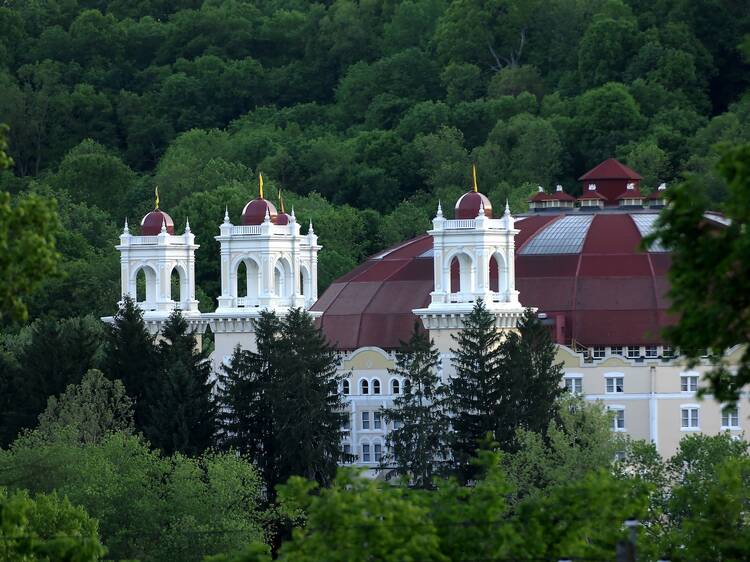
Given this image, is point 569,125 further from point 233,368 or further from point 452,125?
point 233,368

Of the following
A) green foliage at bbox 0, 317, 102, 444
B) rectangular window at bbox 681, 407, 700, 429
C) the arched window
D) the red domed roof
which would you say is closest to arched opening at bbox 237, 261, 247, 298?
the arched window

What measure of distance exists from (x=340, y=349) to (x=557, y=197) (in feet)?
60.5

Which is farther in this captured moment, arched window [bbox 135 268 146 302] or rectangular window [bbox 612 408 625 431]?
arched window [bbox 135 268 146 302]

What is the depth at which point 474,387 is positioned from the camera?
11781cm

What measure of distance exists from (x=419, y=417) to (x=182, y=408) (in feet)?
28.3

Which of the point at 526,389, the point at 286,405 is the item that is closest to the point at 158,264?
the point at 286,405

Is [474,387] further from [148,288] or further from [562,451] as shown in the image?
[148,288]

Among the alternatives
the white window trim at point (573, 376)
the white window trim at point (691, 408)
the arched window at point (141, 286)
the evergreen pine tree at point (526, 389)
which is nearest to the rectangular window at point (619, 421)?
the white window trim at point (573, 376)

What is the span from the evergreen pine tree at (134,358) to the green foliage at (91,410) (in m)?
2.16

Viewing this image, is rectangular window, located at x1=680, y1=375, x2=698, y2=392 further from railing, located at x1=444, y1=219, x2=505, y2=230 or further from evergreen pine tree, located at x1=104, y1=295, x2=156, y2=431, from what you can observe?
evergreen pine tree, located at x1=104, y1=295, x2=156, y2=431

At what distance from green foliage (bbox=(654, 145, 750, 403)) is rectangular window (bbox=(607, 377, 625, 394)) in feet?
248

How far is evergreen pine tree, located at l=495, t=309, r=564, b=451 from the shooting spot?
380 feet

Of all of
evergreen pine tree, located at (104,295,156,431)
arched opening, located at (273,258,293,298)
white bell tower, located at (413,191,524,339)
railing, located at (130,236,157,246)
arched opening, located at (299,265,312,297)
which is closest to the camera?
evergreen pine tree, located at (104,295,156,431)

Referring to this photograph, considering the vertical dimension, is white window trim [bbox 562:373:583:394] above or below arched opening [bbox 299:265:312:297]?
below
